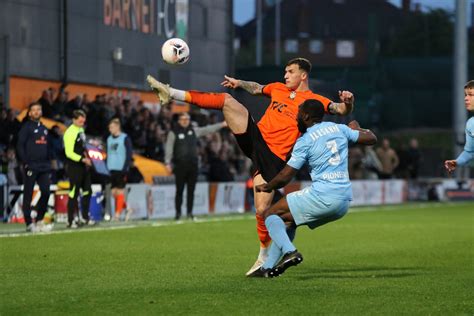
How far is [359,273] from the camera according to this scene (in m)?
14.0

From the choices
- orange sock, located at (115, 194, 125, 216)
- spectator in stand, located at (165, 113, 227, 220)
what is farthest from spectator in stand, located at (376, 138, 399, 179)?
orange sock, located at (115, 194, 125, 216)

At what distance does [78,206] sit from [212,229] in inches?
99.2

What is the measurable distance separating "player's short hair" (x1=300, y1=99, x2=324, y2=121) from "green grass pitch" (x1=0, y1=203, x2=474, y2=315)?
166cm

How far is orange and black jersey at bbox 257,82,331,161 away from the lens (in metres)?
13.5

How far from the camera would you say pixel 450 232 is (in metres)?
23.0

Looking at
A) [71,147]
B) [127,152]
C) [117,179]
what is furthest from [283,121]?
[117,179]

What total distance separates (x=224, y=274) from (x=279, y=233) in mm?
1435

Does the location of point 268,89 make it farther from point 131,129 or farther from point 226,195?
point 226,195

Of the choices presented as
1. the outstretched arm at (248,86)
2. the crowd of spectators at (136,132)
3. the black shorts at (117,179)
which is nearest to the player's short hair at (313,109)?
the outstretched arm at (248,86)

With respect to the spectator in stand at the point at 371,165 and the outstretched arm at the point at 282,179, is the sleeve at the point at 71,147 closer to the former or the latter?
the outstretched arm at the point at 282,179

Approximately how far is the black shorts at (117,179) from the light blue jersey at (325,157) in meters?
13.6

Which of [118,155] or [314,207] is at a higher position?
[118,155]

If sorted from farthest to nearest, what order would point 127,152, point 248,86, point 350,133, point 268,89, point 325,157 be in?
point 127,152 < point 248,86 < point 268,89 < point 350,133 < point 325,157

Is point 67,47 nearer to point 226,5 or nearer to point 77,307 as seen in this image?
point 226,5
